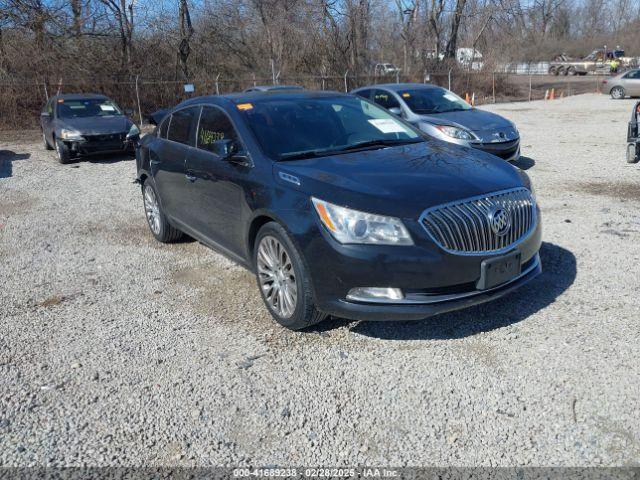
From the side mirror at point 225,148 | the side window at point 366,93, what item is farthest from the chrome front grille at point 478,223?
the side window at point 366,93

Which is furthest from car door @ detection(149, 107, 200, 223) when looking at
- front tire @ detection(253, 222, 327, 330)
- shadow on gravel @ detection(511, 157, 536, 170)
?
shadow on gravel @ detection(511, 157, 536, 170)

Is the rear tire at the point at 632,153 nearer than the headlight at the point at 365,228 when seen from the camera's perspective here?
No

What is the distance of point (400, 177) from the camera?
3.89 metres

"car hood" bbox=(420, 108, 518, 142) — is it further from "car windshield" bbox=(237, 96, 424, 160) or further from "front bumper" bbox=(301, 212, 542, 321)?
"front bumper" bbox=(301, 212, 542, 321)

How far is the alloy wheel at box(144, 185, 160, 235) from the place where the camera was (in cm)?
641

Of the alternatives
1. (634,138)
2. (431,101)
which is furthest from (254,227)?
(634,138)

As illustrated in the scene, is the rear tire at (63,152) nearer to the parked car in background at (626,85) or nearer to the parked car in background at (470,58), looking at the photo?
the parked car in background at (470,58)

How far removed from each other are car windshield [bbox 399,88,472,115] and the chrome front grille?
23.8 ft

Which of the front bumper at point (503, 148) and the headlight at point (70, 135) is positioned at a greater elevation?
the headlight at point (70, 135)

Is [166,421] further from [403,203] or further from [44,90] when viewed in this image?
[44,90]

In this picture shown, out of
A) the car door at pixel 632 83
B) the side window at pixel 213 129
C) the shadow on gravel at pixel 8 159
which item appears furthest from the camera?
the car door at pixel 632 83

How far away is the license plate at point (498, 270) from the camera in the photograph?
3627 mm

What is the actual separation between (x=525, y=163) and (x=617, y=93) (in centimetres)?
2106

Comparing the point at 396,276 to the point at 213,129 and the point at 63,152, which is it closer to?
the point at 213,129
